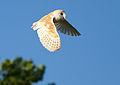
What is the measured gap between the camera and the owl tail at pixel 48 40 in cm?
1994

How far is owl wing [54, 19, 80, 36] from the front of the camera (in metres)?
25.6

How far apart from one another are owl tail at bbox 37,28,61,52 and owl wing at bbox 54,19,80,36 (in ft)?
11.9

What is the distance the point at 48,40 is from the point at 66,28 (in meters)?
5.22

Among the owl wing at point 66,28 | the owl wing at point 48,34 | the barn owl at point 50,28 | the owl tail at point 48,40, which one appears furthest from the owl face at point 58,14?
the owl wing at point 66,28

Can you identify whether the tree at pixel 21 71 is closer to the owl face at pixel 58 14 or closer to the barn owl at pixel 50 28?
the barn owl at pixel 50 28

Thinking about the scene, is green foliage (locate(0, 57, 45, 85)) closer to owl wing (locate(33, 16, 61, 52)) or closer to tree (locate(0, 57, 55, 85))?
tree (locate(0, 57, 55, 85))

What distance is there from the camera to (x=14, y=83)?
11008 millimetres

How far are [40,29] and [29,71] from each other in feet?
36.4

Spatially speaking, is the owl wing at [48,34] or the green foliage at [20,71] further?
the owl wing at [48,34]

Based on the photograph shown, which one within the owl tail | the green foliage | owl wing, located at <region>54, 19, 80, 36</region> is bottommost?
the green foliage

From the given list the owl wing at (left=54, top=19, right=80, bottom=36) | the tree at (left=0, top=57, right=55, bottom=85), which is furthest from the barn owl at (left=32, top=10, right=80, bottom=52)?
the tree at (left=0, top=57, right=55, bottom=85)

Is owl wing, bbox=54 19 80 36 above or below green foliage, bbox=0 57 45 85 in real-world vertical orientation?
above

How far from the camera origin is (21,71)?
1134 cm

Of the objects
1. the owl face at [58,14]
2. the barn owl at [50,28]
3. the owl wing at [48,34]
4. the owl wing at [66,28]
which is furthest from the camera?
the owl wing at [66,28]
